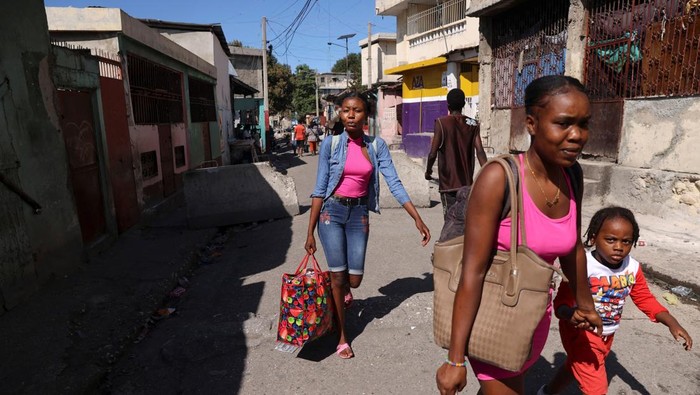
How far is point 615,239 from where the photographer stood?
2.40m

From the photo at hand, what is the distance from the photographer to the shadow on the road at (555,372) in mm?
3007

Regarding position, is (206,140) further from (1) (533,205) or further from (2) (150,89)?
(1) (533,205)

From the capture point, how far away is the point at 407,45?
25.8m

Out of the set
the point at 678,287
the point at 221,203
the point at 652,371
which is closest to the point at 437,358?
the point at 652,371

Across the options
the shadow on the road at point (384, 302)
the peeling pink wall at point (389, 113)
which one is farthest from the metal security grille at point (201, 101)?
the peeling pink wall at point (389, 113)

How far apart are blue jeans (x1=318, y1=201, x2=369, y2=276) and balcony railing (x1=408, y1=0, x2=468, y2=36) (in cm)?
1889

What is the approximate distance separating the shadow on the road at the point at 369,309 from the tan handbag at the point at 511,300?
2.06 meters

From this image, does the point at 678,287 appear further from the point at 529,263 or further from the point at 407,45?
the point at 407,45

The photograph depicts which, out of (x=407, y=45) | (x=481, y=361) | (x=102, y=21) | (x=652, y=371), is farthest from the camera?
(x=407, y=45)

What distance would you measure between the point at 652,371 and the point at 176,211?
7.94m

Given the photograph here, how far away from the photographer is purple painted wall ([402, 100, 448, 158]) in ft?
51.5

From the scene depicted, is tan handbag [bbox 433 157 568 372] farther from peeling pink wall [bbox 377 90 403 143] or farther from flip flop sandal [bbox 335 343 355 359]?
peeling pink wall [bbox 377 90 403 143]

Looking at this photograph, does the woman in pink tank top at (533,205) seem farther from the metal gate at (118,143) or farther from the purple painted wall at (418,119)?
the purple painted wall at (418,119)

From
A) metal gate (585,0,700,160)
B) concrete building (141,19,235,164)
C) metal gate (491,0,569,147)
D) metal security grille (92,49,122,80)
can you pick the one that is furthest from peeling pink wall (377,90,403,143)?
Answer: metal security grille (92,49,122,80)
